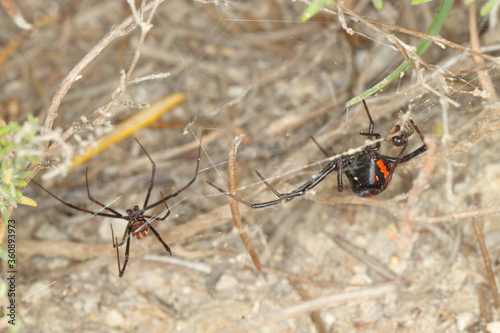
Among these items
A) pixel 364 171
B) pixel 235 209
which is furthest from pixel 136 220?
pixel 364 171

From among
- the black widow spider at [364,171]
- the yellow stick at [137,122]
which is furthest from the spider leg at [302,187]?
the yellow stick at [137,122]

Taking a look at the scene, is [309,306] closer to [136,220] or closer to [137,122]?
[136,220]

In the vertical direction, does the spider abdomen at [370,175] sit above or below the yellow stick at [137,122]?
below

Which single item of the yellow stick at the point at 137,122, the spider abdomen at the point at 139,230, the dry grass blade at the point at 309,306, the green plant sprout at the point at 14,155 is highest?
the yellow stick at the point at 137,122

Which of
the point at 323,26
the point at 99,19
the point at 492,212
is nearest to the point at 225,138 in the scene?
the point at 323,26

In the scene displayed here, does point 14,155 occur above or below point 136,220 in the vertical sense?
below

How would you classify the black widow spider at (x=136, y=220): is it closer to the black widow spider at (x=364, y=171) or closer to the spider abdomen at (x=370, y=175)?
the black widow spider at (x=364, y=171)
